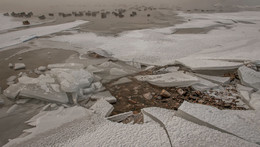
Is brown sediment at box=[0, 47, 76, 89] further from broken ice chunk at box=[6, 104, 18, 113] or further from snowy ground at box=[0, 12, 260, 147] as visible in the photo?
broken ice chunk at box=[6, 104, 18, 113]

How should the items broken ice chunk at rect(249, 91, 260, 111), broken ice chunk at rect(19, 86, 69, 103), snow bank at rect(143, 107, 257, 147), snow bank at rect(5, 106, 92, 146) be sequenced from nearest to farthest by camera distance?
snow bank at rect(143, 107, 257, 147) → snow bank at rect(5, 106, 92, 146) → broken ice chunk at rect(249, 91, 260, 111) → broken ice chunk at rect(19, 86, 69, 103)

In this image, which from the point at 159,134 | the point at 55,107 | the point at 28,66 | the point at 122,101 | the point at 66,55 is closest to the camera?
the point at 159,134

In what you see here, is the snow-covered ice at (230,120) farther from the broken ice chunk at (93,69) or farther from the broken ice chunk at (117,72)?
the broken ice chunk at (93,69)

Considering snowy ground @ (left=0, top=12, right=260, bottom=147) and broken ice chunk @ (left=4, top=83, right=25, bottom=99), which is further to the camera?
broken ice chunk @ (left=4, top=83, right=25, bottom=99)

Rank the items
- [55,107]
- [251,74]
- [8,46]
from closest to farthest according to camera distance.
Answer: [55,107] → [251,74] → [8,46]

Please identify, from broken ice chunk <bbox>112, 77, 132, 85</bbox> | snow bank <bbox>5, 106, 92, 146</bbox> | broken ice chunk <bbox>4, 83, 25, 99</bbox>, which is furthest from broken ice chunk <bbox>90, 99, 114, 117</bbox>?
broken ice chunk <bbox>4, 83, 25, 99</bbox>

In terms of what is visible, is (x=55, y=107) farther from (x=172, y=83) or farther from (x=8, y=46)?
(x=8, y=46)

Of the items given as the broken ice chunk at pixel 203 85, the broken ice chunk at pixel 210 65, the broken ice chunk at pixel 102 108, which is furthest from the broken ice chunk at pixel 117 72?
the broken ice chunk at pixel 203 85

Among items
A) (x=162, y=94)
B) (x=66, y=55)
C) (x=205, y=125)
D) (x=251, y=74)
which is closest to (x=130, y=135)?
(x=205, y=125)
